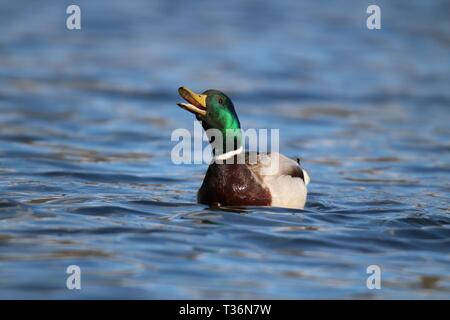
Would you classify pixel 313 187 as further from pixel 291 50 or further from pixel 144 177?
pixel 291 50

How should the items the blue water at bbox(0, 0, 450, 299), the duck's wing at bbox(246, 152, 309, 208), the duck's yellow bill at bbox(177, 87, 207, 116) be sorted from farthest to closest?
the duck's wing at bbox(246, 152, 309, 208) → the duck's yellow bill at bbox(177, 87, 207, 116) → the blue water at bbox(0, 0, 450, 299)

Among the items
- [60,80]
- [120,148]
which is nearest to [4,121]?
[120,148]

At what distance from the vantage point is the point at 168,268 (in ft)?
23.8

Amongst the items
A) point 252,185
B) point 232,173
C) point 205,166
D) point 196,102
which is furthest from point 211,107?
point 205,166

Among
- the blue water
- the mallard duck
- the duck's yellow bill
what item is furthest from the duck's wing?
the duck's yellow bill

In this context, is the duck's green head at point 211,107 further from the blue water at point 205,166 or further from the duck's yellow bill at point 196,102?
the blue water at point 205,166

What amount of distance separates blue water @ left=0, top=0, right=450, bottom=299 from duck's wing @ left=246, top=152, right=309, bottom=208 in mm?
181

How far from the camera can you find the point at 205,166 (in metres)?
12.0

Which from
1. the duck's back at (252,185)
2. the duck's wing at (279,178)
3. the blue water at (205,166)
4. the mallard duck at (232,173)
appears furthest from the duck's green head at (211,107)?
the blue water at (205,166)

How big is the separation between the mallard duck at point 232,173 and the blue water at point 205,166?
17cm

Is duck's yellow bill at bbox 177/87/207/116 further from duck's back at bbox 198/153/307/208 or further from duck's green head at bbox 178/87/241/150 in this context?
duck's back at bbox 198/153/307/208

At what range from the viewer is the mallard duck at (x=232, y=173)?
8.98 metres

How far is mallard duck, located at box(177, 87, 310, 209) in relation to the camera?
8977 millimetres
